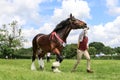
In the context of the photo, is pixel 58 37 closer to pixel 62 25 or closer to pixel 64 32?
pixel 64 32

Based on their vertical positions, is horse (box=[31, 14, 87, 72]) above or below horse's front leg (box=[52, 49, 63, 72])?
above

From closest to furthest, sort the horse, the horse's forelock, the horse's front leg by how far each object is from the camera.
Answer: the horse's front leg → the horse → the horse's forelock

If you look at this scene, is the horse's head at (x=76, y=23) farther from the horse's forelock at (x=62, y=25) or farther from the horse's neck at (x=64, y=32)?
the horse's neck at (x=64, y=32)

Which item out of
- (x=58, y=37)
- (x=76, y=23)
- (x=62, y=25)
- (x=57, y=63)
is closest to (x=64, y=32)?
(x=62, y=25)

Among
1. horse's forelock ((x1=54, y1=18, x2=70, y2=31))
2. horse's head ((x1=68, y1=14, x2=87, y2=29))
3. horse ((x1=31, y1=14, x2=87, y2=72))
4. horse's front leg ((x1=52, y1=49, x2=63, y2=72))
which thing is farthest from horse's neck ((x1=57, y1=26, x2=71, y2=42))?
horse's front leg ((x1=52, y1=49, x2=63, y2=72))

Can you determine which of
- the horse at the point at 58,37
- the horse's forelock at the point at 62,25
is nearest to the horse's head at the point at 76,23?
the horse at the point at 58,37

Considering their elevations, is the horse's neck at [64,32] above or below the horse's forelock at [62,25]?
below

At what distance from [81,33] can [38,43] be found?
2362 millimetres

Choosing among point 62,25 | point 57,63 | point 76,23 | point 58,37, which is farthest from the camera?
point 62,25

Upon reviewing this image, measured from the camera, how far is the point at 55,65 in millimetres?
16984

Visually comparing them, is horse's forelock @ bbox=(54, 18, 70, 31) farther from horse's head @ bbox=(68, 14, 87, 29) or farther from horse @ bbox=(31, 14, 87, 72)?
horse's head @ bbox=(68, 14, 87, 29)

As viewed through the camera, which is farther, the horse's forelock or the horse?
the horse's forelock

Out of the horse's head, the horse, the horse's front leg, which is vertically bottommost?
the horse's front leg

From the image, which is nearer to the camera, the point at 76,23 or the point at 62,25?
the point at 76,23
